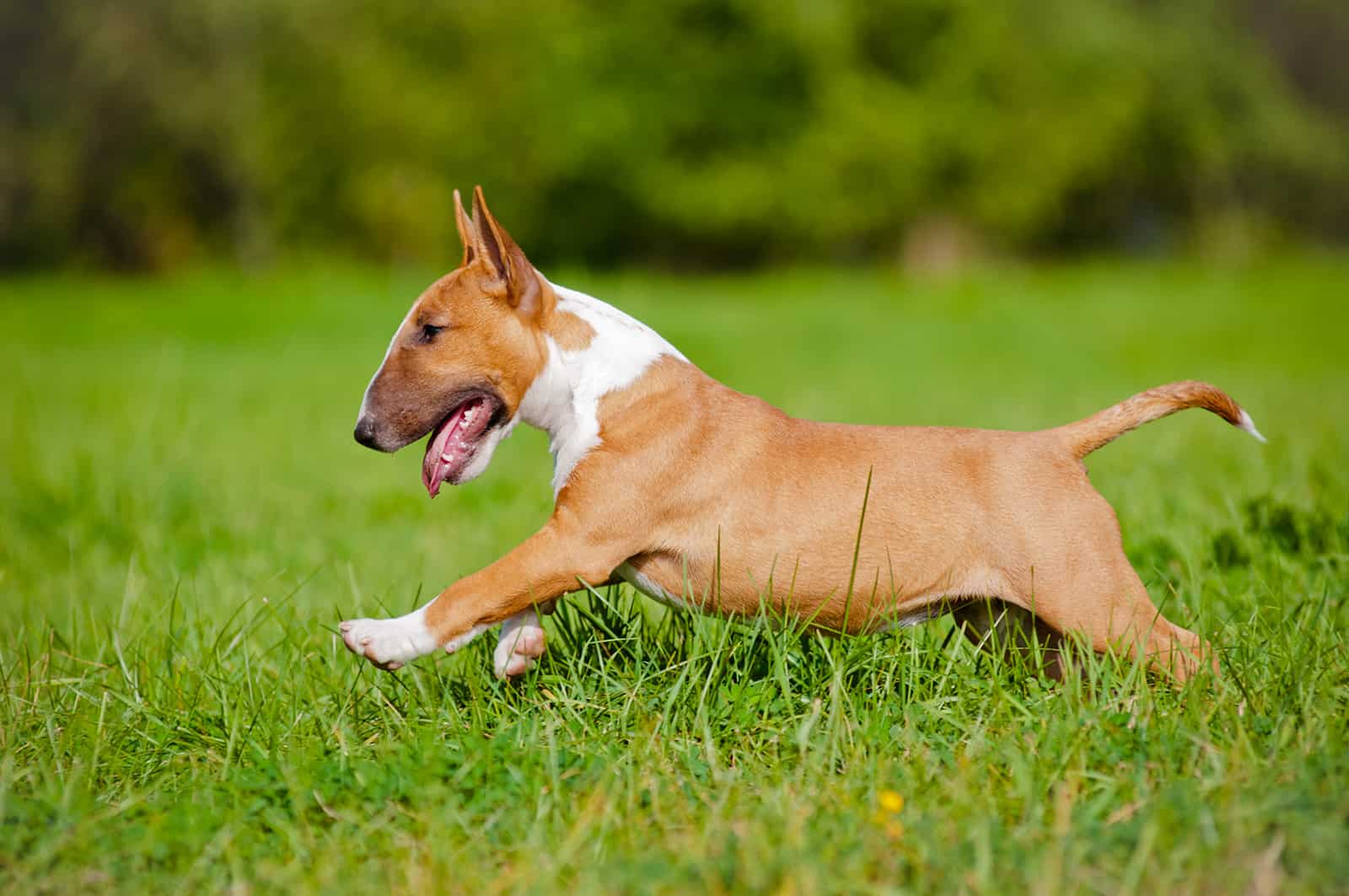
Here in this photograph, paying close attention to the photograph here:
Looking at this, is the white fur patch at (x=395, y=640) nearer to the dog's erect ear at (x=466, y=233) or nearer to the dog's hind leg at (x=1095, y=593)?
the dog's erect ear at (x=466, y=233)

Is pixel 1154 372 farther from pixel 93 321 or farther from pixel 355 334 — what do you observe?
pixel 93 321

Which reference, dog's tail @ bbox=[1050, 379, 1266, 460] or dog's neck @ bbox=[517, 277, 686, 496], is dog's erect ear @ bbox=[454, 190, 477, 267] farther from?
dog's tail @ bbox=[1050, 379, 1266, 460]

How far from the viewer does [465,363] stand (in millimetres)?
3459

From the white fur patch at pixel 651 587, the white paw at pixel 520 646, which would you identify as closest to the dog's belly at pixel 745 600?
the white fur patch at pixel 651 587

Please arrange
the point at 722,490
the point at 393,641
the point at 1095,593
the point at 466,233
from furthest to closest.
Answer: the point at 466,233
the point at 722,490
the point at 1095,593
the point at 393,641

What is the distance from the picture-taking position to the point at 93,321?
16.8 metres

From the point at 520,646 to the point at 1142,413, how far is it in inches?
76.4

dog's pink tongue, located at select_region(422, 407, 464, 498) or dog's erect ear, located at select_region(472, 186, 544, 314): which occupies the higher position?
dog's erect ear, located at select_region(472, 186, 544, 314)

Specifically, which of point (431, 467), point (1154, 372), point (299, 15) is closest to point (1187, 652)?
point (431, 467)

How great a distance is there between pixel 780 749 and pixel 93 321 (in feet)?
52.4

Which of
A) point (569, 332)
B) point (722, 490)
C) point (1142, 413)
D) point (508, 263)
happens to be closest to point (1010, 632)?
point (1142, 413)

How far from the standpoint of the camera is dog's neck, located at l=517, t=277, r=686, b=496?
11.5ft

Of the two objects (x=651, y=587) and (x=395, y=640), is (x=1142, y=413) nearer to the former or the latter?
(x=651, y=587)

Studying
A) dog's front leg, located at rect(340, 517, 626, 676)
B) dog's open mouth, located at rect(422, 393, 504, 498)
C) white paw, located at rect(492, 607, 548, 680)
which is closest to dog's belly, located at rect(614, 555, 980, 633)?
dog's front leg, located at rect(340, 517, 626, 676)
